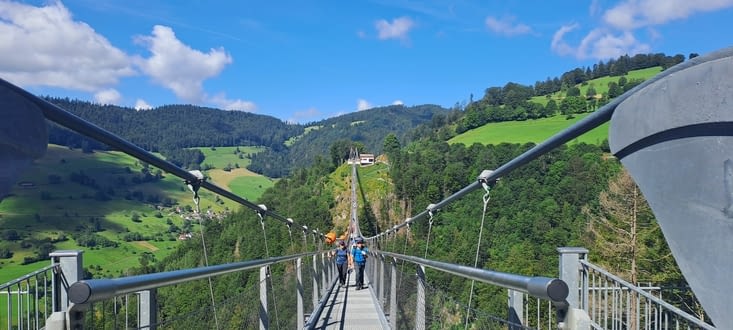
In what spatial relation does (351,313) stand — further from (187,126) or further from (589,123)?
(187,126)

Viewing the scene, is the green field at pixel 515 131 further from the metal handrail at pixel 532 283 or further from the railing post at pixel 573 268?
the metal handrail at pixel 532 283

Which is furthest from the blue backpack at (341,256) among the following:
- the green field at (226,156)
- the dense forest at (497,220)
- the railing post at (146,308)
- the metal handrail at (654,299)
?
the green field at (226,156)

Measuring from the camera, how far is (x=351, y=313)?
20.0 ft

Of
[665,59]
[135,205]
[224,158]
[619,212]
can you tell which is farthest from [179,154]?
[619,212]

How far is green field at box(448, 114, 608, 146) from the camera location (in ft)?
182

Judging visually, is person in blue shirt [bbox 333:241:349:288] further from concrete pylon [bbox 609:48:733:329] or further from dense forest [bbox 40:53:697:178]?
dense forest [bbox 40:53:697:178]

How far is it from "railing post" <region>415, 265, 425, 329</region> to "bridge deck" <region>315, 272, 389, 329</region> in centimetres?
166

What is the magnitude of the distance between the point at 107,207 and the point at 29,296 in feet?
237

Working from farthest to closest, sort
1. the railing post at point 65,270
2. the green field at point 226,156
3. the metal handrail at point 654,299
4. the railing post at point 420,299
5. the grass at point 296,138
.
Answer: the grass at point 296,138 → the green field at point 226,156 → the railing post at point 420,299 → the metal handrail at point 654,299 → the railing post at point 65,270

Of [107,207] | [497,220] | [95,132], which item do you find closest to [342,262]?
[95,132]

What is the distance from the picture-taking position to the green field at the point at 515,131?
5562 centimetres

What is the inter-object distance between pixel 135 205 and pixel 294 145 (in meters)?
92.5

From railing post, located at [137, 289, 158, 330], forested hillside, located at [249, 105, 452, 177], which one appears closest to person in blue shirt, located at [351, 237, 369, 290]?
railing post, located at [137, 289, 158, 330]

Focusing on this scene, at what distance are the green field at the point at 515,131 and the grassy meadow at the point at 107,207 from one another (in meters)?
28.3
